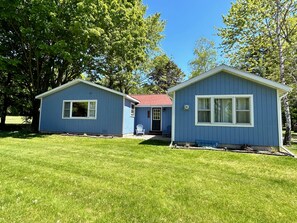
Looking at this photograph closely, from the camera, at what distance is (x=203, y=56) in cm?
2731

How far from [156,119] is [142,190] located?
12399 millimetres

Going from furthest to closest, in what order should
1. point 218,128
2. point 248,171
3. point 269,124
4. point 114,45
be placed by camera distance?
point 114,45 → point 218,128 → point 269,124 → point 248,171

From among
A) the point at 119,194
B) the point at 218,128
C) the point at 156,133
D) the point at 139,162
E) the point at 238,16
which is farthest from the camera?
the point at 156,133

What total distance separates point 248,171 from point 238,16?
12.6m

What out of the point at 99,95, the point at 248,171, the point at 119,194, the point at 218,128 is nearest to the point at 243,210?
the point at 119,194

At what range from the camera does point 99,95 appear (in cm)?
1389

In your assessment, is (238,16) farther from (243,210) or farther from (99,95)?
(243,210)

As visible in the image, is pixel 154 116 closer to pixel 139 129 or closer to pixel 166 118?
pixel 166 118

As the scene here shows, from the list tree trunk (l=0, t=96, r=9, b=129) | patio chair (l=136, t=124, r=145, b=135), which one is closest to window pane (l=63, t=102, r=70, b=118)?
patio chair (l=136, t=124, r=145, b=135)

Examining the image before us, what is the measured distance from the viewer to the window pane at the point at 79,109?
14.2 meters

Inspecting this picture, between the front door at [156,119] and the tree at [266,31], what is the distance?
7078 mm

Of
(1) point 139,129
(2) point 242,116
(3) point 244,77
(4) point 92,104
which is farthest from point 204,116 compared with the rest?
(4) point 92,104

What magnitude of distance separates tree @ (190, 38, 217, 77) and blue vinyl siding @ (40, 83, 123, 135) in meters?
16.9

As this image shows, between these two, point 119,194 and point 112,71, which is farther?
point 112,71
